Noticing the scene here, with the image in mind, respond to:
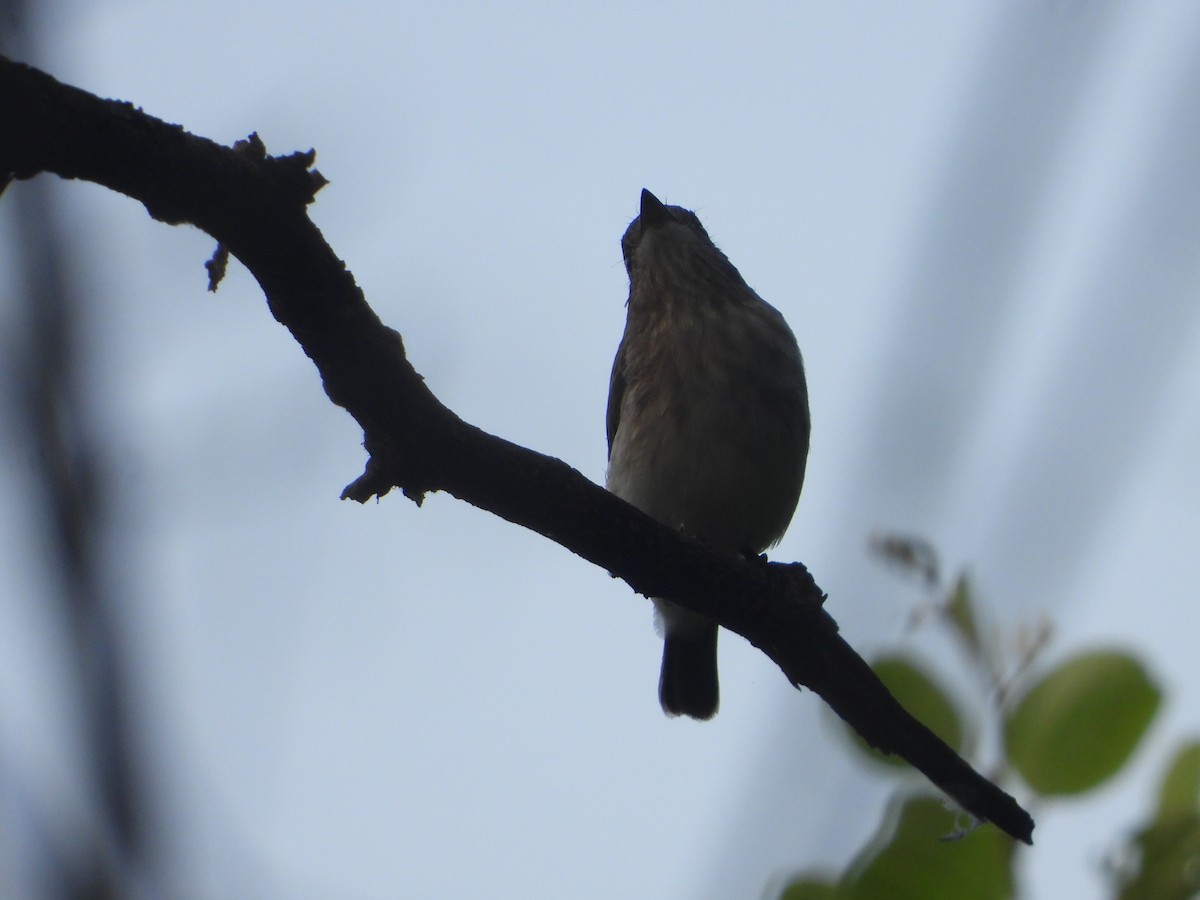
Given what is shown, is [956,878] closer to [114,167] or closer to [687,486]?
[114,167]

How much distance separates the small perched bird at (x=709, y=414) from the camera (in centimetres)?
503

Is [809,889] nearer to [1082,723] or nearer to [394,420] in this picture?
[1082,723]

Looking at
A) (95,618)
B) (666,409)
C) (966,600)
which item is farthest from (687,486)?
(95,618)

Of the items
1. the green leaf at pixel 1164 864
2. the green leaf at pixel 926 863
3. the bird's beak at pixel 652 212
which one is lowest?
the green leaf at pixel 926 863

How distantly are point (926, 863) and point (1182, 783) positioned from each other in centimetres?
80

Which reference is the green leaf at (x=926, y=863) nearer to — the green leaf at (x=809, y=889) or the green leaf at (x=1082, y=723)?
the green leaf at (x=809, y=889)

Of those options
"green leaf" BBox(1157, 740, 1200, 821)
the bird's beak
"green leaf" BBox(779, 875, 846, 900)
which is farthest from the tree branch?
the bird's beak

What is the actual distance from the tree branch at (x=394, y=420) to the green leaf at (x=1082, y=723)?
11cm

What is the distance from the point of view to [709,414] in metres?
5.03

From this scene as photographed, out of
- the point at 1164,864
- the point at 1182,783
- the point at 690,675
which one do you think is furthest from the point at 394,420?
the point at 690,675

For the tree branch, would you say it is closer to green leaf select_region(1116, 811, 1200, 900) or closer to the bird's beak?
green leaf select_region(1116, 811, 1200, 900)

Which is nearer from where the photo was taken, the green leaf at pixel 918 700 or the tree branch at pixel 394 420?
the tree branch at pixel 394 420

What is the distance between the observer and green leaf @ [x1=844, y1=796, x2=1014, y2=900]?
2.49m

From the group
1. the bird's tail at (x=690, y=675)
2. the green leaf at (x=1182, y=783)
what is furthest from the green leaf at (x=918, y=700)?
the bird's tail at (x=690, y=675)
